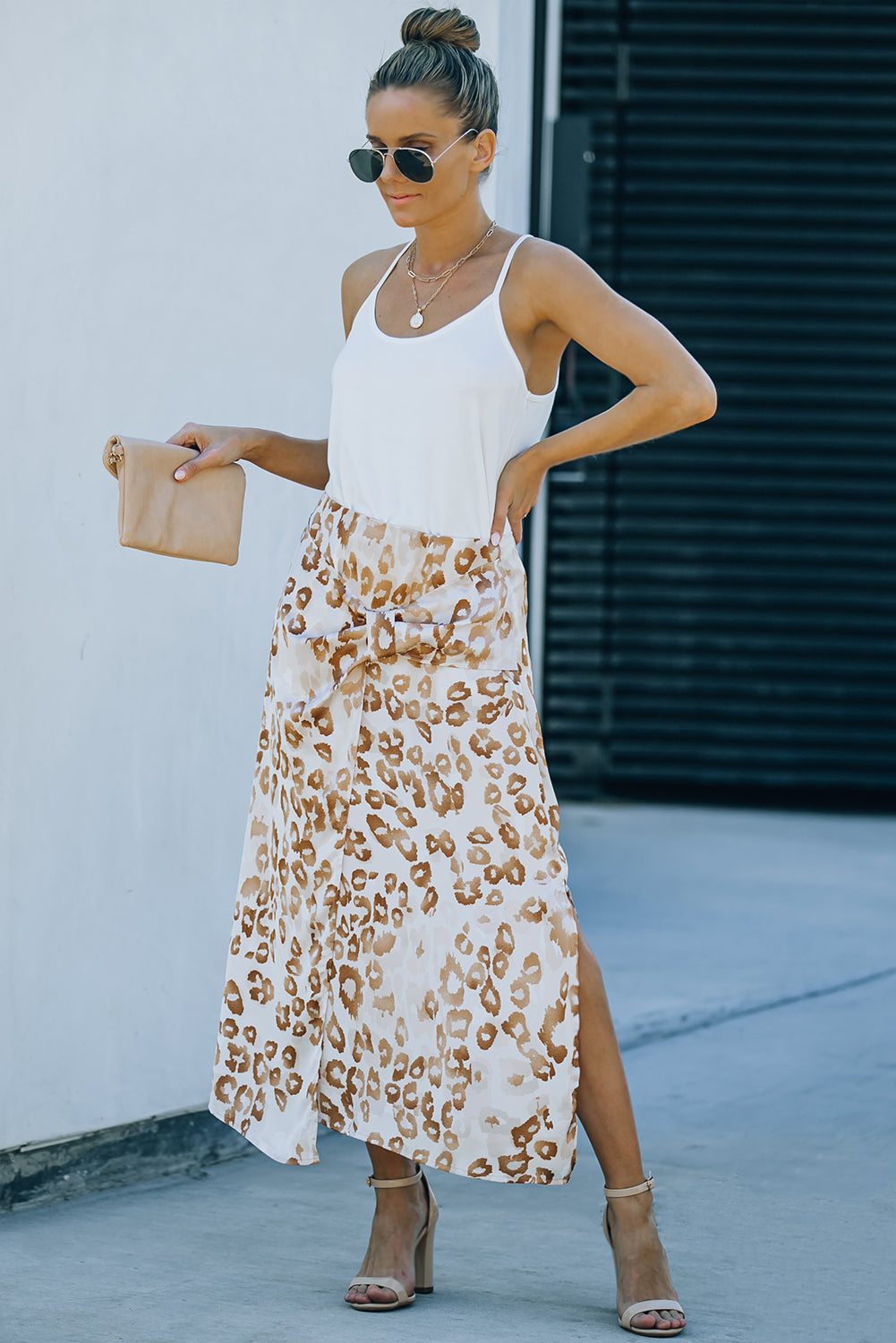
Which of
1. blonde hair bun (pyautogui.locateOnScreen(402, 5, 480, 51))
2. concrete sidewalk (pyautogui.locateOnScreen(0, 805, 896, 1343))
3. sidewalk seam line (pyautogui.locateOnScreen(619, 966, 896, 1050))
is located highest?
blonde hair bun (pyautogui.locateOnScreen(402, 5, 480, 51))

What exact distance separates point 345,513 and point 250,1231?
1.23m

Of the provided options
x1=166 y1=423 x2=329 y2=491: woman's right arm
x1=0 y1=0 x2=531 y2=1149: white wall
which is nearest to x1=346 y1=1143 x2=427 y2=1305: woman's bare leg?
x1=0 y1=0 x2=531 y2=1149: white wall

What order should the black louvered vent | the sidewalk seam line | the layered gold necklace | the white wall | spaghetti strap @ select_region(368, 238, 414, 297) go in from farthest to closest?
1. the black louvered vent
2. the sidewalk seam line
3. the white wall
4. spaghetti strap @ select_region(368, 238, 414, 297)
5. the layered gold necklace

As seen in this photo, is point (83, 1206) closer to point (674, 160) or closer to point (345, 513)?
point (345, 513)

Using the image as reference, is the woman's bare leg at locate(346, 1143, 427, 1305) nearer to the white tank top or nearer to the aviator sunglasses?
the white tank top

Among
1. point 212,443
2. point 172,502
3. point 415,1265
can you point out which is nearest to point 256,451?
point 212,443

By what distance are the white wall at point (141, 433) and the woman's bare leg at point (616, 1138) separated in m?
1.03

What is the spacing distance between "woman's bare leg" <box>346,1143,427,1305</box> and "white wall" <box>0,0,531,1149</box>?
722 mm

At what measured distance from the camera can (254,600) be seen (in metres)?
3.56

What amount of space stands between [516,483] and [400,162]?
465 millimetres

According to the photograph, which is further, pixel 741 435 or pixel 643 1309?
pixel 741 435

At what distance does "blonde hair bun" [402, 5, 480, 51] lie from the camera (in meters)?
2.68

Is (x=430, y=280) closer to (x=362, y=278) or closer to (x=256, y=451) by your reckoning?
(x=362, y=278)

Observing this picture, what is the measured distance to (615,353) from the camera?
2607mm
